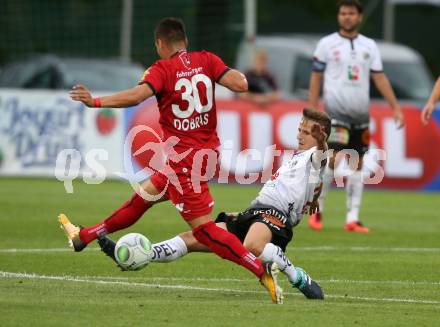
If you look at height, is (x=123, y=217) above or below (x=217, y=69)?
below

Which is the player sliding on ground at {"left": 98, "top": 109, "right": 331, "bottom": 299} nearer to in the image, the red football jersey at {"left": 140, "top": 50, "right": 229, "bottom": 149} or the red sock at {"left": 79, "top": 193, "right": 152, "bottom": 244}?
the red sock at {"left": 79, "top": 193, "right": 152, "bottom": 244}

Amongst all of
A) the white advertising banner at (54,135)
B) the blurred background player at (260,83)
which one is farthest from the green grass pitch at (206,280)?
the blurred background player at (260,83)

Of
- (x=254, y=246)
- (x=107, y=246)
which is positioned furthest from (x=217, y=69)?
(x=107, y=246)

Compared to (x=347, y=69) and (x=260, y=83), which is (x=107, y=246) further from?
(x=260, y=83)

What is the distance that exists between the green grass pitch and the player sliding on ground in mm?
330

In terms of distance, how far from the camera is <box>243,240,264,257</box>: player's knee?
10.4 meters

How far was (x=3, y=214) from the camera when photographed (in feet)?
55.7

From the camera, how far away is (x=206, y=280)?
1124 cm

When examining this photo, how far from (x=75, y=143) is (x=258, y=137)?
10.3ft

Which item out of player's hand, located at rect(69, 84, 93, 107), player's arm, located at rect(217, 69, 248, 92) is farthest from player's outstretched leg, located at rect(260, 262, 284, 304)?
player's hand, located at rect(69, 84, 93, 107)

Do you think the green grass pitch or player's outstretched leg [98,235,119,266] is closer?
the green grass pitch

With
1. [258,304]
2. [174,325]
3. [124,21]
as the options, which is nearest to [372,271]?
[258,304]

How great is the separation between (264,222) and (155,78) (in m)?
1.44

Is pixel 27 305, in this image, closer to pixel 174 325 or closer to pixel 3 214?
pixel 174 325
